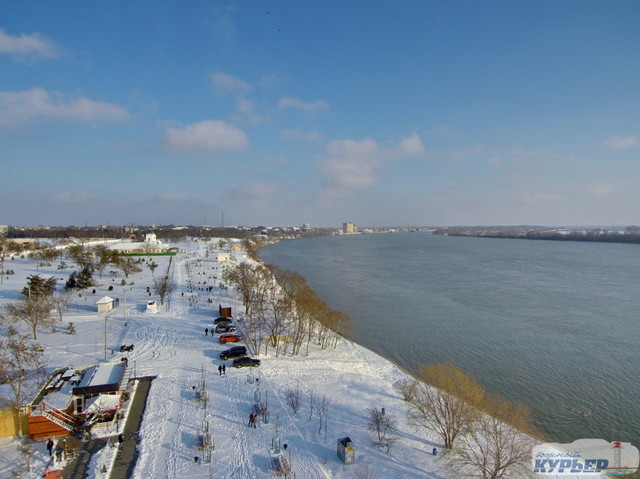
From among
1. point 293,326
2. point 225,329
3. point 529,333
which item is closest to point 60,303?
point 225,329

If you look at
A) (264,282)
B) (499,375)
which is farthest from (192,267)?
(499,375)

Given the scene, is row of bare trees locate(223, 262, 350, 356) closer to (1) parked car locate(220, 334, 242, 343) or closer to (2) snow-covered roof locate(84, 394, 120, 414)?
(1) parked car locate(220, 334, 242, 343)

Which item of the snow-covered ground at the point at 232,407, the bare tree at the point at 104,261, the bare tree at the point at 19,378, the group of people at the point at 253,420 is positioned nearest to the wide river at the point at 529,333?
the snow-covered ground at the point at 232,407

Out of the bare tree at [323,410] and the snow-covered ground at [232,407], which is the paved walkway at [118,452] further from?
the bare tree at [323,410]

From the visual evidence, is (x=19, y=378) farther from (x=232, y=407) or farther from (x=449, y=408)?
(x=449, y=408)

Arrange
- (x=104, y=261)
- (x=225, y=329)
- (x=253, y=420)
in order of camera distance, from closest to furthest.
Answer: (x=253, y=420)
(x=225, y=329)
(x=104, y=261)

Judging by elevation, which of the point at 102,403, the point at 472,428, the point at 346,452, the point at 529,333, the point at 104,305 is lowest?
the point at 529,333
